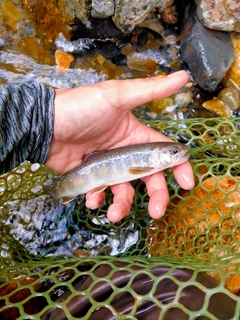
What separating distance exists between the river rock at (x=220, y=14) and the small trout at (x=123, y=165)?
79.9 inches

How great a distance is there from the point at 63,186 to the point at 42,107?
56cm

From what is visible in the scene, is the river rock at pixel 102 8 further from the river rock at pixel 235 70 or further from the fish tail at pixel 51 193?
the fish tail at pixel 51 193

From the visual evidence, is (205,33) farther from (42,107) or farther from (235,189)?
(42,107)

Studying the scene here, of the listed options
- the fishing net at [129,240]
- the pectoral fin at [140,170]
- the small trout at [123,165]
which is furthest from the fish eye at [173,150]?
the fishing net at [129,240]

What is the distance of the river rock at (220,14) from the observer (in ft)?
12.1

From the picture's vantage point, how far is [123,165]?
238 centimetres

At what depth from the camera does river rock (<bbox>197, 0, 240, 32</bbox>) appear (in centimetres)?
368

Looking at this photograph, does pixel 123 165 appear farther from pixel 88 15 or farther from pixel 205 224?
pixel 88 15

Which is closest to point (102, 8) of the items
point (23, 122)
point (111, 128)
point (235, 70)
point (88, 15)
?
point (88, 15)

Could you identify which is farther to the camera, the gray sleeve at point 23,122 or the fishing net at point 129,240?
the gray sleeve at point 23,122

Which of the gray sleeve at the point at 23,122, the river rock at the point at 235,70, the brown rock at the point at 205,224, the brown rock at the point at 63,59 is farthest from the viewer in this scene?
the brown rock at the point at 63,59

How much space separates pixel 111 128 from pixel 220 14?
2.12m

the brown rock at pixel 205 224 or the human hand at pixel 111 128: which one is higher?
the human hand at pixel 111 128

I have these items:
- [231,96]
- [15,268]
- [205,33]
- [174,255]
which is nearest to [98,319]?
[15,268]
